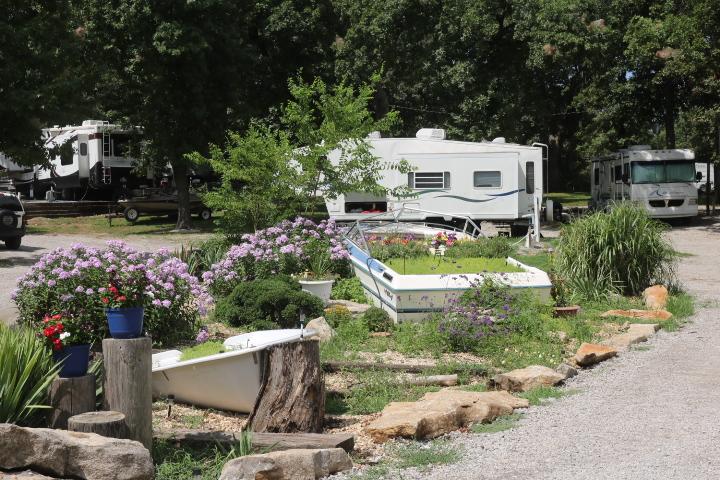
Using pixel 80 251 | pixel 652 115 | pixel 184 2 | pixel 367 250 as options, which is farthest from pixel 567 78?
pixel 80 251

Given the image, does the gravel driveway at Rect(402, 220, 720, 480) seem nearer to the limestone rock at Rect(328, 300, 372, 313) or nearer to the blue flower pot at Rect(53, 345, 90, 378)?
the blue flower pot at Rect(53, 345, 90, 378)

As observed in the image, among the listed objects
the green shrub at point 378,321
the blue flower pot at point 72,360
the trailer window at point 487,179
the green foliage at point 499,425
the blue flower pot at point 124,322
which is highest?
the trailer window at point 487,179

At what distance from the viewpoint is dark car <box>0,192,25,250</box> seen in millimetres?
22516

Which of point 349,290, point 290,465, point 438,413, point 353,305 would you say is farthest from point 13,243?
point 290,465

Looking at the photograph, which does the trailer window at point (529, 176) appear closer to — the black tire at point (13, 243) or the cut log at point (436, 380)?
the black tire at point (13, 243)

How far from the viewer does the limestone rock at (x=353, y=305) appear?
12924 mm

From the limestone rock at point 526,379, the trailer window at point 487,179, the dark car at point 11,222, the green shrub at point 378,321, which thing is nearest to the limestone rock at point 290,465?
the limestone rock at point 526,379

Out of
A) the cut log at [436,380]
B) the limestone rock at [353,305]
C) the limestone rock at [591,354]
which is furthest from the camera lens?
the limestone rock at [353,305]

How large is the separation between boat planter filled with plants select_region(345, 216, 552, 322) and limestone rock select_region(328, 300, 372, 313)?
0.61 ft

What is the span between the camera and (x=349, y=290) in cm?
1404

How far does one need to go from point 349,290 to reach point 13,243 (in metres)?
12.5

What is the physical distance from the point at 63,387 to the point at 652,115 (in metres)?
32.5

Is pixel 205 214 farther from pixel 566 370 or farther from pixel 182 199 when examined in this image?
pixel 566 370

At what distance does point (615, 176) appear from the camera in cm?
3228
